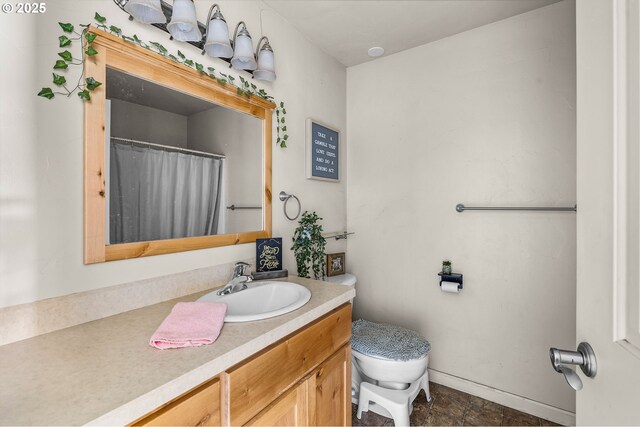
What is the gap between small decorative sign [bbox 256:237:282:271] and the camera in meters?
1.42

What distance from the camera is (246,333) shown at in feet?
2.67

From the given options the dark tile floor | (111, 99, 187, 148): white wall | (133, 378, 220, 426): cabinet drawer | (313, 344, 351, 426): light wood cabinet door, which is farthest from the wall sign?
the dark tile floor

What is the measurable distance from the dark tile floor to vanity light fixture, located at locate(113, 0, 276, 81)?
1963 mm

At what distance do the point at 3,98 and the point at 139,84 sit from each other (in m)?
0.38

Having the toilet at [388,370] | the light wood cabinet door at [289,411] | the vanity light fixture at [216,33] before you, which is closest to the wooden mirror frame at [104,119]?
the vanity light fixture at [216,33]

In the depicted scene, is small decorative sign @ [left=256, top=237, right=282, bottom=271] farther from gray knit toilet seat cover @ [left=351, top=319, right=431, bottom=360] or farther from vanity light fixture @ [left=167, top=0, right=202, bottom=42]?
vanity light fixture @ [left=167, top=0, right=202, bottom=42]

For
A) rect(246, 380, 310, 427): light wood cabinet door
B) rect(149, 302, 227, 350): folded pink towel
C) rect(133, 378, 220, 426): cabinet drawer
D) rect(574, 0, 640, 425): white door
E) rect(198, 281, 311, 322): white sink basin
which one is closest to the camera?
rect(574, 0, 640, 425): white door

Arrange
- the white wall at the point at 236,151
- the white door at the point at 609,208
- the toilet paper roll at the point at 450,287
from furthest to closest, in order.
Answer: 1. the toilet paper roll at the point at 450,287
2. the white wall at the point at 236,151
3. the white door at the point at 609,208

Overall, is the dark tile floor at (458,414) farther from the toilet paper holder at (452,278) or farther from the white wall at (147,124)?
the white wall at (147,124)

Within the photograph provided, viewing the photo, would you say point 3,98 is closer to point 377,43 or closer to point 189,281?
point 189,281

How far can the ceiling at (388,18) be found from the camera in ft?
5.23

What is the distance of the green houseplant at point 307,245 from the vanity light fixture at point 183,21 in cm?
104

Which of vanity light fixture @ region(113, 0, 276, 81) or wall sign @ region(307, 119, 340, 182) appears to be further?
wall sign @ region(307, 119, 340, 182)

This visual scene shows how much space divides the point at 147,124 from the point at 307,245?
0.98m
